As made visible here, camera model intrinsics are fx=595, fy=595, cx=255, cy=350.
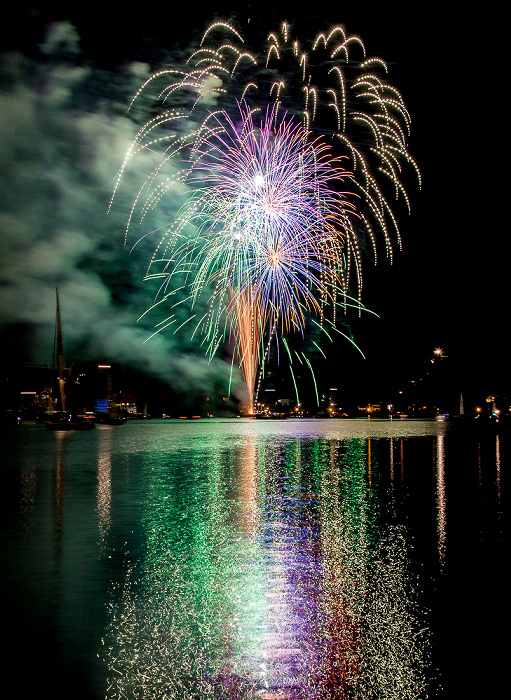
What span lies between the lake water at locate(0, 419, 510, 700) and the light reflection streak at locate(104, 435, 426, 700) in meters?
0.02

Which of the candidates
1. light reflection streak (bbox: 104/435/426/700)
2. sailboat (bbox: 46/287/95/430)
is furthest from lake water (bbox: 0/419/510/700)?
sailboat (bbox: 46/287/95/430)

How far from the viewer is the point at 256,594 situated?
5.05 m

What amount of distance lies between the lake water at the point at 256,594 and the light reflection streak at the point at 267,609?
15mm

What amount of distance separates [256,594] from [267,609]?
41cm

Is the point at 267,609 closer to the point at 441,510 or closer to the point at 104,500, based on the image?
the point at 441,510

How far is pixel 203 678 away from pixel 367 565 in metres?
2.84

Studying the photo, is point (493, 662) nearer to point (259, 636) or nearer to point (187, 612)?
point (259, 636)

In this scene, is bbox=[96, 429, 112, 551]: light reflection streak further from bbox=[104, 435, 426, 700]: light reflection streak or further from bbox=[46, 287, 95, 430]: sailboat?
bbox=[46, 287, 95, 430]: sailboat

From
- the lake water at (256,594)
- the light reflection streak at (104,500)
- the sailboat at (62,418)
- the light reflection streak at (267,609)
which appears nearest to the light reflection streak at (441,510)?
the lake water at (256,594)

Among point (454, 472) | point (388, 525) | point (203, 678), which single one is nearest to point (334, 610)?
point (203, 678)

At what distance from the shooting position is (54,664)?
12.1ft

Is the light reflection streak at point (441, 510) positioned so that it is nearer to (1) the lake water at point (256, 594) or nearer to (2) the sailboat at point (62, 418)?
(1) the lake water at point (256, 594)

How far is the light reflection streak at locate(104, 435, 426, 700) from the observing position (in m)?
3.44

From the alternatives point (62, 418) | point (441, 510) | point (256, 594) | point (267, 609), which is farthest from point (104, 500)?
point (62, 418)
